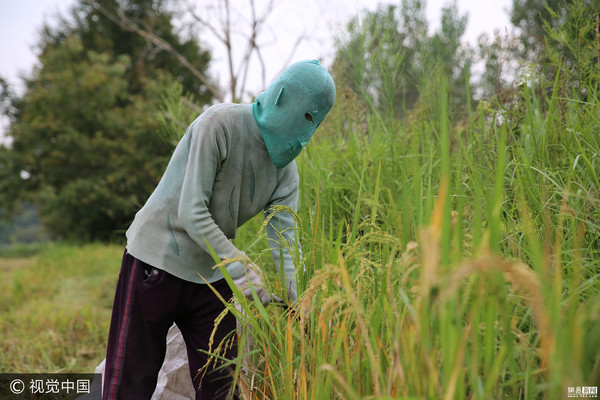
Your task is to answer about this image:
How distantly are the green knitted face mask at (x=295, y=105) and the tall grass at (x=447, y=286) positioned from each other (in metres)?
0.17

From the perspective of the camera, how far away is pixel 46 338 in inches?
120

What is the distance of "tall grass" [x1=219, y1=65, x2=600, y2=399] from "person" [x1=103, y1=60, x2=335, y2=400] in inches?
7.7

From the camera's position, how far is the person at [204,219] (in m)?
1.34

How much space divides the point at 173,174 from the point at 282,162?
0.39 m

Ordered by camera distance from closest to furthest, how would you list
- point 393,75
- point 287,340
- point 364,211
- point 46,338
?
point 287,340 < point 393,75 < point 364,211 < point 46,338

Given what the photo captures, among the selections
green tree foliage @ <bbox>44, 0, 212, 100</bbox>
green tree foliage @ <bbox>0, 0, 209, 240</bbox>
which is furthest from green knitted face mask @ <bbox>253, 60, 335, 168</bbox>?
green tree foliage @ <bbox>44, 0, 212, 100</bbox>

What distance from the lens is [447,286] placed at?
0.50 meters

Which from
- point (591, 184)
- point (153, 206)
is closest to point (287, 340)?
point (153, 206)

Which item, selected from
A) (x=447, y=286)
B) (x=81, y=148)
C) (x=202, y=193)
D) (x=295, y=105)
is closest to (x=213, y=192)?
(x=202, y=193)

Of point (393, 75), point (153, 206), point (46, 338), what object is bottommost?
point (46, 338)

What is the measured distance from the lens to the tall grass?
1.88ft

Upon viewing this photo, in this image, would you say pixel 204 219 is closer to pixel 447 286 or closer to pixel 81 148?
pixel 447 286

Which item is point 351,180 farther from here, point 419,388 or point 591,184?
point 419,388

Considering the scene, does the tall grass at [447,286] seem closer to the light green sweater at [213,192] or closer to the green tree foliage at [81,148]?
the light green sweater at [213,192]
